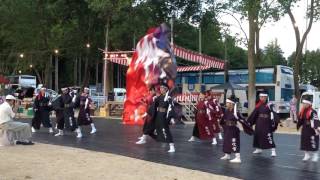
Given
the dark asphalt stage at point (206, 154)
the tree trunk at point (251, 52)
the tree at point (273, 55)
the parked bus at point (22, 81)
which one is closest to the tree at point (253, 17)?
the tree trunk at point (251, 52)

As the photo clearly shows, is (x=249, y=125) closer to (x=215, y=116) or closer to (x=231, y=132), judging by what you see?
(x=231, y=132)

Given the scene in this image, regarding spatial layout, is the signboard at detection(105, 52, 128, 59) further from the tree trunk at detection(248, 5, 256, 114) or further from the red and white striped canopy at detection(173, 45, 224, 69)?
the tree trunk at detection(248, 5, 256, 114)

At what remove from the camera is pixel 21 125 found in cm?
1742

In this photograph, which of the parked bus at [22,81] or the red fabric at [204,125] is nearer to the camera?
the red fabric at [204,125]

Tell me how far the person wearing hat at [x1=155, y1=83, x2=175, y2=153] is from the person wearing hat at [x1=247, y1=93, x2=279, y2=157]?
2.35 meters

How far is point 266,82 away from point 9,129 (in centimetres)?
2332

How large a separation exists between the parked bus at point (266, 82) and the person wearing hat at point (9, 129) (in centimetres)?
2144

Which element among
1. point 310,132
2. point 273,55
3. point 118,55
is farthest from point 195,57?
point 273,55

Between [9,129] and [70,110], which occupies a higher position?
[70,110]

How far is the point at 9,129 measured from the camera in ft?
56.0

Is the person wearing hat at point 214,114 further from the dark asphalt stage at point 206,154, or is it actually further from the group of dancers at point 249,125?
the dark asphalt stage at point 206,154

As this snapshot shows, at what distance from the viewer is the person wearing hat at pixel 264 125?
590 inches

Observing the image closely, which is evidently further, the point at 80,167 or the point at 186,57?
the point at 186,57

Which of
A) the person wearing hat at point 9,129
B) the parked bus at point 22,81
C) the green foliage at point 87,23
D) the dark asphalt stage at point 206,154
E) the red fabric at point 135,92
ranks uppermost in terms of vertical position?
the green foliage at point 87,23
